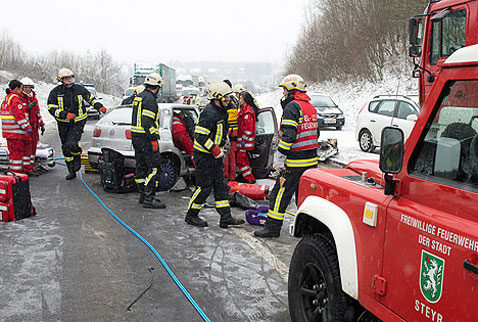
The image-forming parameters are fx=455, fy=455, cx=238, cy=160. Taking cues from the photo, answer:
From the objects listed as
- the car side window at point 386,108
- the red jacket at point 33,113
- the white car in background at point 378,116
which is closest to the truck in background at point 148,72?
the white car in background at point 378,116

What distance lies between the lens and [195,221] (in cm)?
630

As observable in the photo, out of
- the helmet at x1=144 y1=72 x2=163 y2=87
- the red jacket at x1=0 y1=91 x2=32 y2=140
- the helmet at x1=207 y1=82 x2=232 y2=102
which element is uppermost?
the helmet at x1=144 y1=72 x2=163 y2=87

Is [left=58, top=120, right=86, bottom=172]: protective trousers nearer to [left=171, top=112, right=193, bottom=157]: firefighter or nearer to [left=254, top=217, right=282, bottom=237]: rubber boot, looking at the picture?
[left=171, top=112, right=193, bottom=157]: firefighter

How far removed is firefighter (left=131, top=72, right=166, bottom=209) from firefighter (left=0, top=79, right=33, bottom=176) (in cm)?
278

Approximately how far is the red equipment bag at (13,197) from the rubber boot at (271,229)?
3.31 meters

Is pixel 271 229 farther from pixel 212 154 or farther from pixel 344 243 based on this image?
pixel 344 243

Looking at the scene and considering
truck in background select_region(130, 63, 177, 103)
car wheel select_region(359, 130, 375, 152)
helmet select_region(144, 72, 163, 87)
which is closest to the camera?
helmet select_region(144, 72, 163, 87)

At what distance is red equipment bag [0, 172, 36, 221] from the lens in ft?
20.2

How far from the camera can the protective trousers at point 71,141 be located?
29.7ft

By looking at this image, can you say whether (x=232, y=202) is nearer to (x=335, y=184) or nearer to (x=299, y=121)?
(x=299, y=121)

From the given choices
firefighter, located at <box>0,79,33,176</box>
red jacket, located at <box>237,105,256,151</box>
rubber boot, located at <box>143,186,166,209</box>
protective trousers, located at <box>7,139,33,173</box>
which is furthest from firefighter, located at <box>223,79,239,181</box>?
protective trousers, located at <box>7,139,33,173</box>

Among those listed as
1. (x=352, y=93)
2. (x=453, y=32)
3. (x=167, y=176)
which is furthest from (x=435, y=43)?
(x=352, y=93)

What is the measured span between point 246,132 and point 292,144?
329 centimetres

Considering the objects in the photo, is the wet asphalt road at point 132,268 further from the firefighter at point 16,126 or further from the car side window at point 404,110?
the car side window at point 404,110
